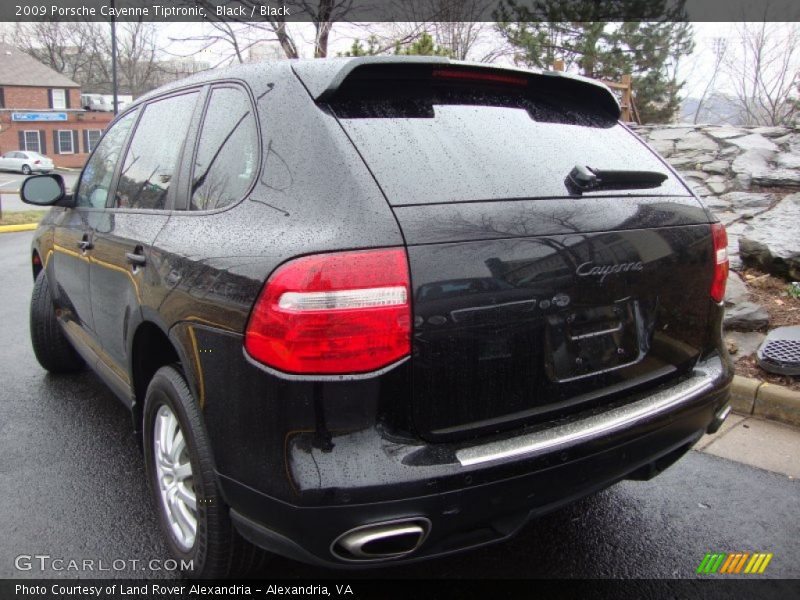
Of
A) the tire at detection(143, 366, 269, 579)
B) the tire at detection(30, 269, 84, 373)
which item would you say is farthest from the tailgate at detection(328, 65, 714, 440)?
the tire at detection(30, 269, 84, 373)

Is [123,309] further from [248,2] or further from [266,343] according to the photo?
[248,2]

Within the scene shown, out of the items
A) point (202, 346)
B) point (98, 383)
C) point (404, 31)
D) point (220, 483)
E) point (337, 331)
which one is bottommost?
point (98, 383)

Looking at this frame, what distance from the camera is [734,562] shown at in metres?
2.55

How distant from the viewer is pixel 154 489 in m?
2.57

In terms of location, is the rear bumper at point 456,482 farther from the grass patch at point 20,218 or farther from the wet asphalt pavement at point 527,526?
the grass patch at point 20,218

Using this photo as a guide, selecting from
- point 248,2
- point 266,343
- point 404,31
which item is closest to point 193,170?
point 266,343

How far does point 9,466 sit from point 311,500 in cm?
239

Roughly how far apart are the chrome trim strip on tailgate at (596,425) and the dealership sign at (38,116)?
201ft

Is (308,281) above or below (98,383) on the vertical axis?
above

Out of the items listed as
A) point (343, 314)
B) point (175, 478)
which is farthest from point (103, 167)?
point (343, 314)

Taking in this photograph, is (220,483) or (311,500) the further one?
(220,483)

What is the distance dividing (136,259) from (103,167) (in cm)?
127

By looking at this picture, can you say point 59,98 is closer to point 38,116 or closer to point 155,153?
point 38,116

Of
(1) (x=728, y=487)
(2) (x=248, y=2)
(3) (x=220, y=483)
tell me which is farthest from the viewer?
(2) (x=248, y=2)
